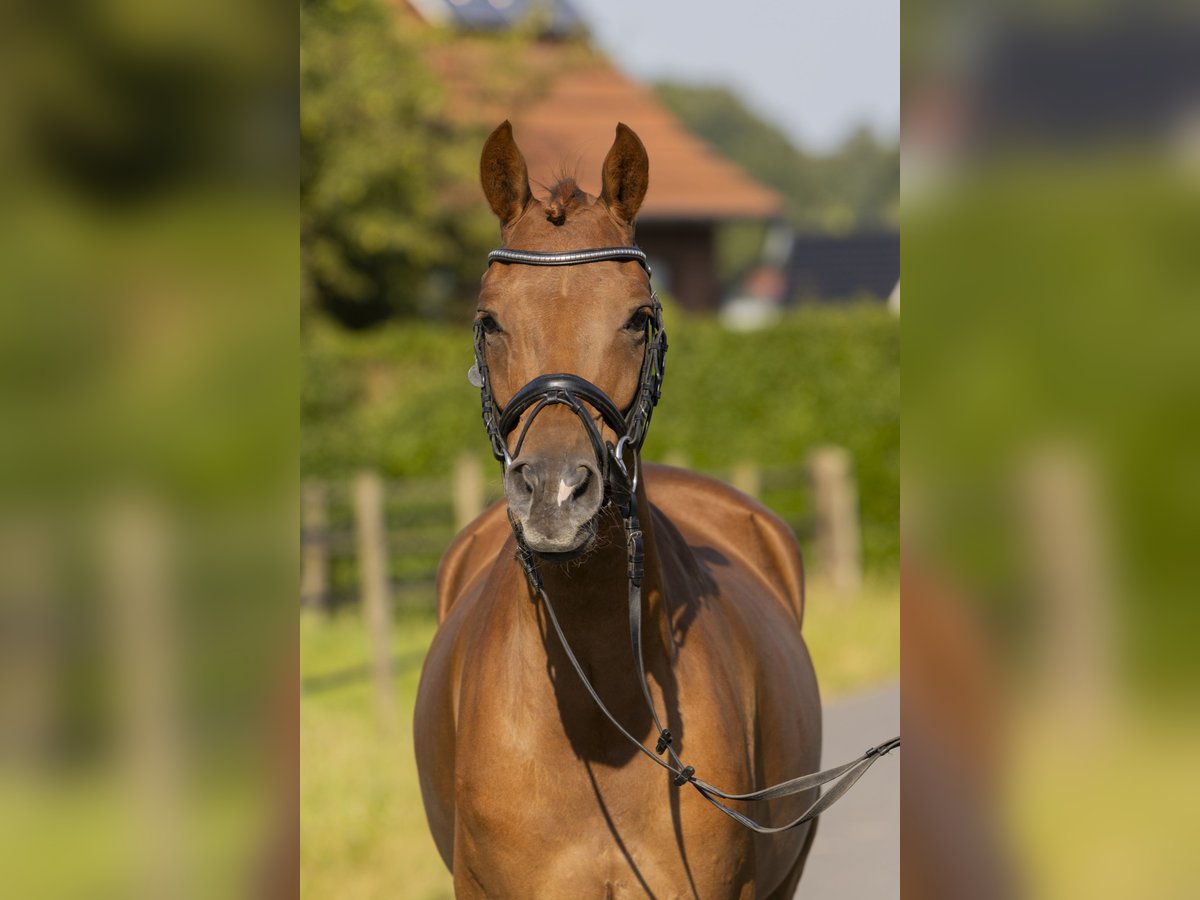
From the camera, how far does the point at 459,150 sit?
20438 millimetres

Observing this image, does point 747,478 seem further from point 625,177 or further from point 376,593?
point 625,177

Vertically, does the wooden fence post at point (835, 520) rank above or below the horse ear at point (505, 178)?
below

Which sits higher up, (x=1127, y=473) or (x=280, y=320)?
(x=280, y=320)

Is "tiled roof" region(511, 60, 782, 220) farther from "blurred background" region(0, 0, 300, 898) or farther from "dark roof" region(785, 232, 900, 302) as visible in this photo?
"blurred background" region(0, 0, 300, 898)

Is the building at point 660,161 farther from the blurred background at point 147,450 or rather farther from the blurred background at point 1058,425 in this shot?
the blurred background at point 1058,425

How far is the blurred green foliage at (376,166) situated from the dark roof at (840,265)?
32765 millimetres

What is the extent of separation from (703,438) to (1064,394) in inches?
561

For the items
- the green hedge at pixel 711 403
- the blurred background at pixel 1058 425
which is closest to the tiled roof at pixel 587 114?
the green hedge at pixel 711 403

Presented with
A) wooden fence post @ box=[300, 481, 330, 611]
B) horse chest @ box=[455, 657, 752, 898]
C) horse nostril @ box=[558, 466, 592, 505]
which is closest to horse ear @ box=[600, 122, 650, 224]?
horse nostril @ box=[558, 466, 592, 505]

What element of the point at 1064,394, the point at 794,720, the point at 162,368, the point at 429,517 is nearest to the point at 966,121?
the point at 1064,394

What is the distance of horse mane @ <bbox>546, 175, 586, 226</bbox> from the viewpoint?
2.91m

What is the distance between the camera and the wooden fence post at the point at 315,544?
1213cm

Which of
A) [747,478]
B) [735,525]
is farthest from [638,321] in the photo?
[747,478]

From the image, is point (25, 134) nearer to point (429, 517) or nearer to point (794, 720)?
point (794, 720)
